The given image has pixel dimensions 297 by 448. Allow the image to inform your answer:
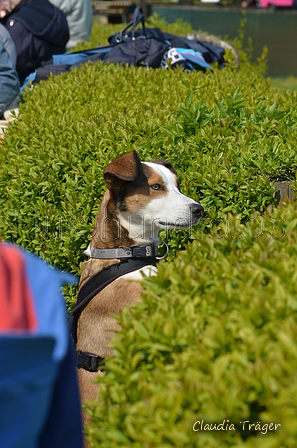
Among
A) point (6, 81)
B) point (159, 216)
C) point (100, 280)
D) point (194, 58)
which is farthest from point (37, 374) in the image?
point (194, 58)

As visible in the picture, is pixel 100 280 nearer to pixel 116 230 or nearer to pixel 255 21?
pixel 116 230

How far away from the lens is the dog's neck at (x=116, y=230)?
12.1ft

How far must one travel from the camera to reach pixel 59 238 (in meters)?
4.74

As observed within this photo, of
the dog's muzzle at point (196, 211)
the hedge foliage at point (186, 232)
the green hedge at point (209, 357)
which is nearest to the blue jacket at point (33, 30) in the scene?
the hedge foliage at point (186, 232)

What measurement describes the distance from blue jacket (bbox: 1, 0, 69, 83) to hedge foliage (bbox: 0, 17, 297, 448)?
124cm

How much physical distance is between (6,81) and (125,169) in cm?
370

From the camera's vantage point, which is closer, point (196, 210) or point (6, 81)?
point (196, 210)

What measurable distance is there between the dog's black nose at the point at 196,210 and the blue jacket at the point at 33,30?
16.9ft

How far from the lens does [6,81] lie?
673cm

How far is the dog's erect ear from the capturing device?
11.9 feet

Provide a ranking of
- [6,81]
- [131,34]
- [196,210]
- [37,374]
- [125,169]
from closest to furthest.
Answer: [37,374], [125,169], [196,210], [6,81], [131,34]

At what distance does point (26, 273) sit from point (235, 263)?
105 cm

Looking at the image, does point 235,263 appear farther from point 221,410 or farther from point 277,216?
point 221,410

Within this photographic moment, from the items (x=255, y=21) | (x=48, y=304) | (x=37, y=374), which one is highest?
(x=48, y=304)
